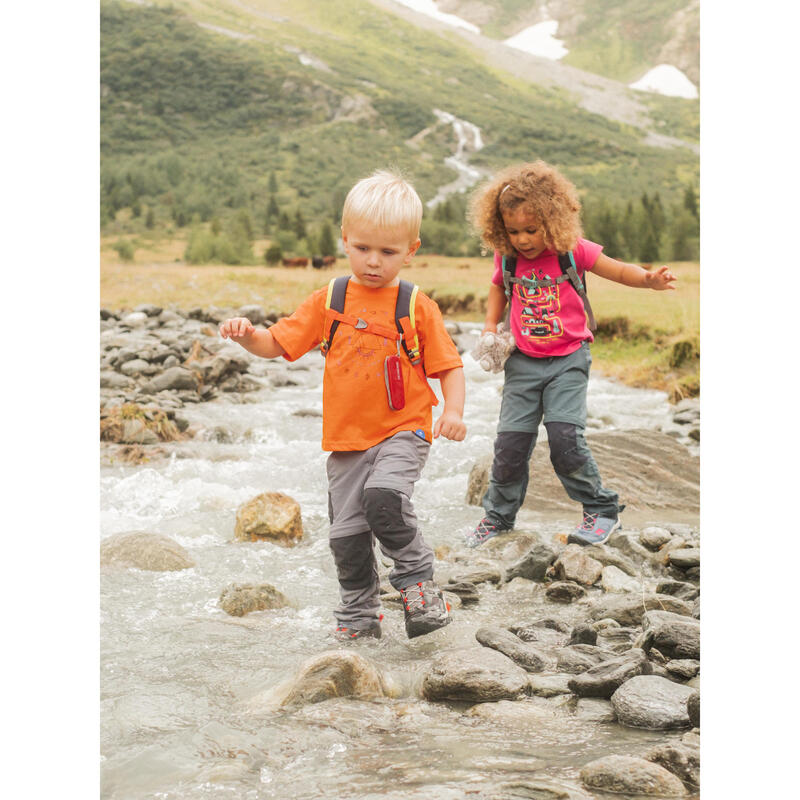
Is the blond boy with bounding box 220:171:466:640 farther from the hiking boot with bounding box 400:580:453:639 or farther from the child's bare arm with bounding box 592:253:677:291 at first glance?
the child's bare arm with bounding box 592:253:677:291

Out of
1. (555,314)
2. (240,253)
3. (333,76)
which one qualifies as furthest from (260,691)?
(333,76)

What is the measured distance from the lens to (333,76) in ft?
293

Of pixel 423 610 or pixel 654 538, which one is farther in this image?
pixel 654 538

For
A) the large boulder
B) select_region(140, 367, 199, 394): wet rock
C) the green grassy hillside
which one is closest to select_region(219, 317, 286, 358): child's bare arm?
the large boulder

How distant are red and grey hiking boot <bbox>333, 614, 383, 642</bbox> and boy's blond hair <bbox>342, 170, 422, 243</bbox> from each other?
1414 millimetres

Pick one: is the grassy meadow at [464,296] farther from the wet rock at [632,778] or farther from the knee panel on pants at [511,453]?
the wet rock at [632,778]

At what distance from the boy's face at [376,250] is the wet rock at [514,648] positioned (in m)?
1.26

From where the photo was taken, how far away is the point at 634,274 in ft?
13.9

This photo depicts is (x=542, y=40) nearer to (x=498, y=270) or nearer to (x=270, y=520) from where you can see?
(x=498, y=270)

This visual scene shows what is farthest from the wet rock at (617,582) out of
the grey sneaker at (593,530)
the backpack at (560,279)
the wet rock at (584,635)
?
the backpack at (560,279)

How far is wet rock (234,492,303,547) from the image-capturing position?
187 inches

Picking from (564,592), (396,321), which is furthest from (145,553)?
(564,592)

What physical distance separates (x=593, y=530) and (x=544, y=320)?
1.07 m

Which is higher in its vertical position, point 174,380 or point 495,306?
point 495,306
